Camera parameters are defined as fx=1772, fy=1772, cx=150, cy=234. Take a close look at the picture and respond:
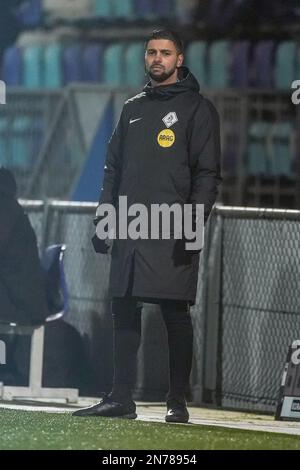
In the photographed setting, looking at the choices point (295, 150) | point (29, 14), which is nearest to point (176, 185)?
point (295, 150)

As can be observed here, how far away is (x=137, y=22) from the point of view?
82.3ft

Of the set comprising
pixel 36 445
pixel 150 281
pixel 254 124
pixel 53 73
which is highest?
pixel 53 73

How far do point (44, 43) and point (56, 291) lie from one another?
1471 centimetres

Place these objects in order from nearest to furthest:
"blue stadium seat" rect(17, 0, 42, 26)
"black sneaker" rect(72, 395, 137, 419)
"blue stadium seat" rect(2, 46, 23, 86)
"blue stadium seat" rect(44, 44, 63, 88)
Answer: "black sneaker" rect(72, 395, 137, 419)
"blue stadium seat" rect(44, 44, 63, 88)
"blue stadium seat" rect(2, 46, 23, 86)
"blue stadium seat" rect(17, 0, 42, 26)

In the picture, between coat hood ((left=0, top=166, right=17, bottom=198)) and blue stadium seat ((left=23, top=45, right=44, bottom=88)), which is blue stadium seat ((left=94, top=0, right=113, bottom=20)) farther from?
coat hood ((left=0, top=166, right=17, bottom=198))

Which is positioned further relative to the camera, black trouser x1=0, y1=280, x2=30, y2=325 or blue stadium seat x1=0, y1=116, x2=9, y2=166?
blue stadium seat x1=0, y1=116, x2=9, y2=166

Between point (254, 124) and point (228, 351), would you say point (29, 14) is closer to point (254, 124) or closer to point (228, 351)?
point (254, 124)

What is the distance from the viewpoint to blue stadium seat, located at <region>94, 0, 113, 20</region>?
25.4 metres

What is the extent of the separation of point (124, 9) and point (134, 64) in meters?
2.62

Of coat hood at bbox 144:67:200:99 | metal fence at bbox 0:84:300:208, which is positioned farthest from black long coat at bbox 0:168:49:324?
metal fence at bbox 0:84:300:208

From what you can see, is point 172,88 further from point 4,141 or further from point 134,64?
point 134,64

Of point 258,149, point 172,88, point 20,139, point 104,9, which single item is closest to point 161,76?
point 172,88

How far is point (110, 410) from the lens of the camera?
8.83 metres

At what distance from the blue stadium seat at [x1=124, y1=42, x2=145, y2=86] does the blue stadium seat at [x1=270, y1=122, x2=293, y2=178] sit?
385 cm
